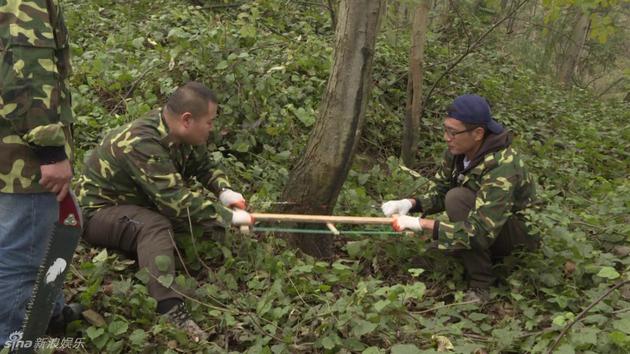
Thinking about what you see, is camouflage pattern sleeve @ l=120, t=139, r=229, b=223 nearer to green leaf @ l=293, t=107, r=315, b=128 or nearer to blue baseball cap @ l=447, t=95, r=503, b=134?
blue baseball cap @ l=447, t=95, r=503, b=134

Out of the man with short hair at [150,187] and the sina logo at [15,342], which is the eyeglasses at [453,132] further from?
the sina logo at [15,342]

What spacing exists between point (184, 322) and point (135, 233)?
0.65m

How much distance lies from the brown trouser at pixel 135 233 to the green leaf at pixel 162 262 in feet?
0.10

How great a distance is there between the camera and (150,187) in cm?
317

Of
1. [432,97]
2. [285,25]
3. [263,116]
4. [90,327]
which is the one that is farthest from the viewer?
[285,25]

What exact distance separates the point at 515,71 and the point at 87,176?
8543 mm

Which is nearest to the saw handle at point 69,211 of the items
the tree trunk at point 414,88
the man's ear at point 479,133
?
the man's ear at point 479,133

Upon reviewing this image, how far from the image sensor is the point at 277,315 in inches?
114

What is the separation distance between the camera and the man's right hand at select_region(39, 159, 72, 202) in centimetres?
225

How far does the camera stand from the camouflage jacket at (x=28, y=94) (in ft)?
6.93

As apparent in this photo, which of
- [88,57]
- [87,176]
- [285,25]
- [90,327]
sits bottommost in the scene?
[90,327]

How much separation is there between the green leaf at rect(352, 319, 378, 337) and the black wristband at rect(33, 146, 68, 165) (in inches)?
59.6

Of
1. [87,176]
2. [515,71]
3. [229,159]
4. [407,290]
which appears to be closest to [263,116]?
[229,159]

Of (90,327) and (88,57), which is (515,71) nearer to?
(88,57)
